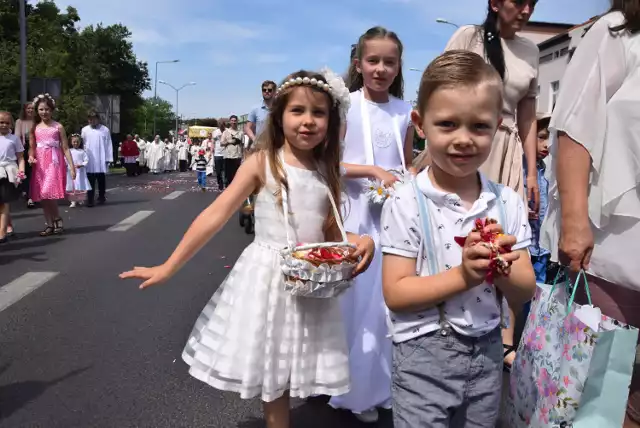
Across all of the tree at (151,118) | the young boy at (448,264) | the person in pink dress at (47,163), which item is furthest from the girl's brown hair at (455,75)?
the tree at (151,118)

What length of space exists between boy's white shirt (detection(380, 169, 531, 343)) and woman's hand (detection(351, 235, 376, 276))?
1.68ft

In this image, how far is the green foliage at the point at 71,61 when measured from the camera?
92.7 feet

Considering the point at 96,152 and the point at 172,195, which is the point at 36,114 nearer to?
the point at 96,152

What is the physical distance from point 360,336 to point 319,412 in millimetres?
528

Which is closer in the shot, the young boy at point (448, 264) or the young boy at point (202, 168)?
the young boy at point (448, 264)

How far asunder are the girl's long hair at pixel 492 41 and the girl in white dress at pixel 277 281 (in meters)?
0.91

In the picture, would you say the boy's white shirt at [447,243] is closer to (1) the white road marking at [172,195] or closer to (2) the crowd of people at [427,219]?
(2) the crowd of people at [427,219]

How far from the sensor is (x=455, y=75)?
1870 mm

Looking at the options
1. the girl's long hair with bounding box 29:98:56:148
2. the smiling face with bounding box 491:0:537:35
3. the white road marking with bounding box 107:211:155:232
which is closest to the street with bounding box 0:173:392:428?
the white road marking with bounding box 107:211:155:232

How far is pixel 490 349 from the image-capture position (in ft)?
6.47

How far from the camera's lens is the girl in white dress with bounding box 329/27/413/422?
3.18 metres

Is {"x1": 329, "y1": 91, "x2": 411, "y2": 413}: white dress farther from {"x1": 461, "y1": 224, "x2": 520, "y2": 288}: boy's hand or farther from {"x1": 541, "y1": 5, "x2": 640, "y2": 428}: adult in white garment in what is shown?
{"x1": 461, "y1": 224, "x2": 520, "y2": 288}: boy's hand

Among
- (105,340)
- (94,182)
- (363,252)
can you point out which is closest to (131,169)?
(94,182)

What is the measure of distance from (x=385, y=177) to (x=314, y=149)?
16.7 inches
